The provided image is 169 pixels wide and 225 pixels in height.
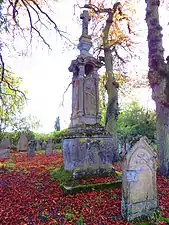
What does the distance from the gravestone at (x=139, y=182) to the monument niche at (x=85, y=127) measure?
92.5 inches

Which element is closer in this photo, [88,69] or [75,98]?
[75,98]

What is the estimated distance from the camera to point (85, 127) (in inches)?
281

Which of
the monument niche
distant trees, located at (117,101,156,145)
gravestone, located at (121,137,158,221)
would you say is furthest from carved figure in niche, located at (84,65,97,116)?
distant trees, located at (117,101,156,145)

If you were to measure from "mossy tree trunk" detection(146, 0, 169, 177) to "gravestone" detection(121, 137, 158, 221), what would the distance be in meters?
3.53

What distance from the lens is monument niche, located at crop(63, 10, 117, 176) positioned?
22.2 feet

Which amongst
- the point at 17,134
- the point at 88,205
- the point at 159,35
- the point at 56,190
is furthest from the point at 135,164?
the point at 17,134

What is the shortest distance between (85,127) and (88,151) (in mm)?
776

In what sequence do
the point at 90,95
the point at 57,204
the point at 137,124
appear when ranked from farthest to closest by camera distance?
the point at 137,124 → the point at 90,95 → the point at 57,204

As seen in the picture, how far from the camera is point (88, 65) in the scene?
8148mm

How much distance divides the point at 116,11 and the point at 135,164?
11464 mm

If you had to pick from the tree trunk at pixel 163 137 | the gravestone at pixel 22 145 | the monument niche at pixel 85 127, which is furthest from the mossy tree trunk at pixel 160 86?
the gravestone at pixel 22 145

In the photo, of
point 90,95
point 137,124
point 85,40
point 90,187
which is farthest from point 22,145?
point 90,187

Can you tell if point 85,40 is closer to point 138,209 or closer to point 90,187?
point 90,187

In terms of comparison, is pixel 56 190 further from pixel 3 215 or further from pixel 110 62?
pixel 110 62
